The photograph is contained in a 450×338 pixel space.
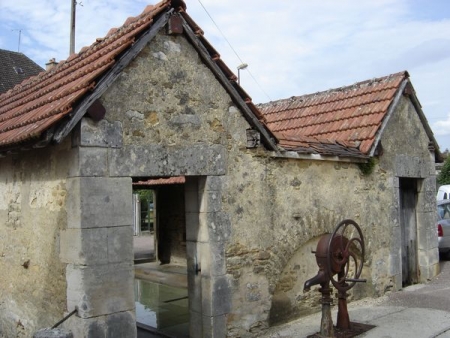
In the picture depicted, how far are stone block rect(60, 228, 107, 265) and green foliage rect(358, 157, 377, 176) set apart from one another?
4.70 m

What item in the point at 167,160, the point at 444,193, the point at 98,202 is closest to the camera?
the point at 98,202

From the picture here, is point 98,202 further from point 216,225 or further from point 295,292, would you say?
point 295,292

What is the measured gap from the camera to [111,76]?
476 centimetres

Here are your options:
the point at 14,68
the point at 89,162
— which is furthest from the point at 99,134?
the point at 14,68

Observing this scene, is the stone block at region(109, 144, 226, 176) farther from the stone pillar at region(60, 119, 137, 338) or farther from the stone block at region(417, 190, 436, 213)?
the stone block at region(417, 190, 436, 213)

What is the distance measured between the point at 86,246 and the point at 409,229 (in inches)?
277

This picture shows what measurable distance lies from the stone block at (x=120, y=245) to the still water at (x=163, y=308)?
7.95 ft

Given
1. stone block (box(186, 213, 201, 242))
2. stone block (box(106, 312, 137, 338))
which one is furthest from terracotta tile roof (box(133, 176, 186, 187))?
stone block (box(106, 312, 137, 338))

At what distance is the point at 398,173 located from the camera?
8703 mm

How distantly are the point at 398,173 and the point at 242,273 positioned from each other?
428cm

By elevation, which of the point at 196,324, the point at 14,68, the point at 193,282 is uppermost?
the point at 14,68

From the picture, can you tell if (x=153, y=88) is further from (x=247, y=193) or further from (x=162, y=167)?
(x=247, y=193)

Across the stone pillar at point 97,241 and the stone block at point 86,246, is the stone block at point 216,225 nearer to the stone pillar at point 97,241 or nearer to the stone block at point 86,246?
the stone pillar at point 97,241

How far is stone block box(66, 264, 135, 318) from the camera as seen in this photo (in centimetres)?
451
